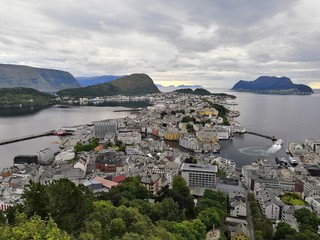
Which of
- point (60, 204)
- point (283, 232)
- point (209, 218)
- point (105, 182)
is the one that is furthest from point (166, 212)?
point (105, 182)

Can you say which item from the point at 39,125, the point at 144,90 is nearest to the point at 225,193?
the point at 39,125

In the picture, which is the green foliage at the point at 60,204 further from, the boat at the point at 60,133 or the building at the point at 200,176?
the boat at the point at 60,133

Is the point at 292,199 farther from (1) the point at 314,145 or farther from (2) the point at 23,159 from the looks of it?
(2) the point at 23,159

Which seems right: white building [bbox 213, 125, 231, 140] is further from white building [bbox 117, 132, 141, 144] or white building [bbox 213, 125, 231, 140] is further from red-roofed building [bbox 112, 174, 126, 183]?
red-roofed building [bbox 112, 174, 126, 183]

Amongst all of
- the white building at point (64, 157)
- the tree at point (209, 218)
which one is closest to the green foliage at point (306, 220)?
the tree at point (209, 218)

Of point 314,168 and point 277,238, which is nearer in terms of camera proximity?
point 277,238

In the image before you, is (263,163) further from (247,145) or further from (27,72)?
(27,72)

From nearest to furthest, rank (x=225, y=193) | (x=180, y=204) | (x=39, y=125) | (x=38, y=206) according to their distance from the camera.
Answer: (x=38, y=206) → (x=180, y=204) → (x=225, y=193) → (x=39, y=125)

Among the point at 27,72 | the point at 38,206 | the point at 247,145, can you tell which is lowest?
the point at 247,145

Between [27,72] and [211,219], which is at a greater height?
[27,72]
